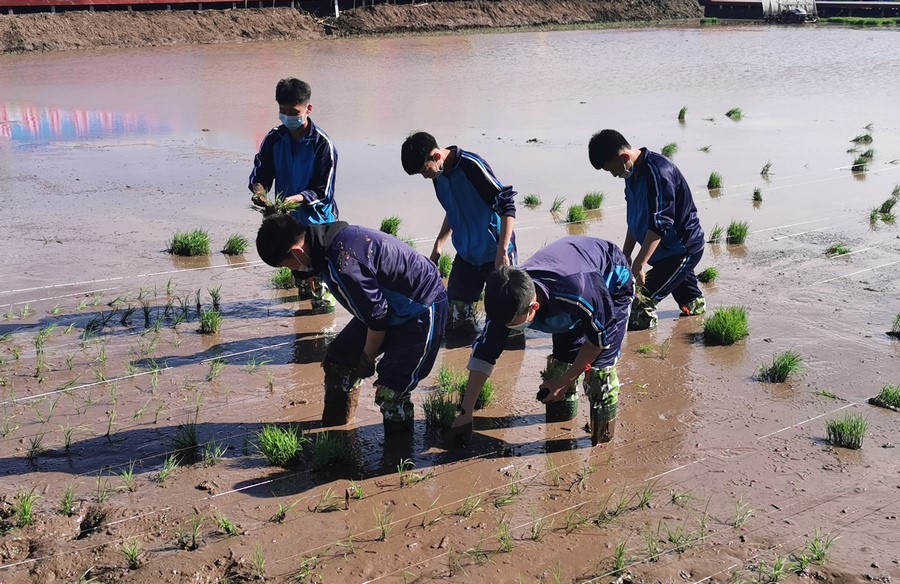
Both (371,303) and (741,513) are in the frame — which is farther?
(371,303)

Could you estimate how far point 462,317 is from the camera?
7199 millimetres

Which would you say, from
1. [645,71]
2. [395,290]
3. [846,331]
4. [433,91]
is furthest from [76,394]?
[645,71]

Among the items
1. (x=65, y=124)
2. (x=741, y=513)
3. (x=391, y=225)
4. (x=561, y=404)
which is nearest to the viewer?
(x=741, y=513)

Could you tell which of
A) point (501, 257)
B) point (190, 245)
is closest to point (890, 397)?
point (501, 257)

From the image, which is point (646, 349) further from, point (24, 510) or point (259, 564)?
point (24, 510)

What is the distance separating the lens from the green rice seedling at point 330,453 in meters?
4.99

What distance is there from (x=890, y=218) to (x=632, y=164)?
5.31 meters

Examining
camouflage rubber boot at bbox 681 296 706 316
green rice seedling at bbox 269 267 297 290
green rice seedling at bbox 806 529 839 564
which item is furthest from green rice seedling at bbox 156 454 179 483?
camouflage rubber boot at bbox 681 296 706 316

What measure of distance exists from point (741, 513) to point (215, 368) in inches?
134

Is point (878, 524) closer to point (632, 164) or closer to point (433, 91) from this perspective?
point (632, 164)

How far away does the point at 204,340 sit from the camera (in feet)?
22.7

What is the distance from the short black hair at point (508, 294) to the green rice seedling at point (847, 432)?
2.08m

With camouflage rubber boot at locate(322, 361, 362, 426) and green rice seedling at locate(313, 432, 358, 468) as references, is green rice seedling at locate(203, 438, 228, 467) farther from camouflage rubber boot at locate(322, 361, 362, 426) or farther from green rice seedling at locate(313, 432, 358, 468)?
camouflage rubber boot at locate(322, 361, 362, 426)

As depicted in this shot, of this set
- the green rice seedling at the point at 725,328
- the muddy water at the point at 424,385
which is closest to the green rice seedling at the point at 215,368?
the muddy water at the point at 424,385
